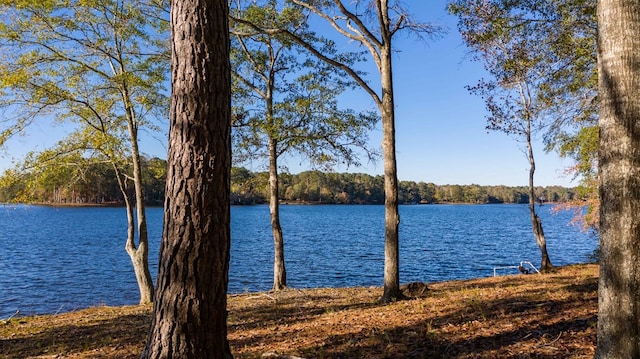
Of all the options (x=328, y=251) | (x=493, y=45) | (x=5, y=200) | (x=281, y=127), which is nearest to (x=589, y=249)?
(x=328, y=251)

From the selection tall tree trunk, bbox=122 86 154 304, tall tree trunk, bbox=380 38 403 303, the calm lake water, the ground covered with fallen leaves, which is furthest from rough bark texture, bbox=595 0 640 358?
the calm lake water

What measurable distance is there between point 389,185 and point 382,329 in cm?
326

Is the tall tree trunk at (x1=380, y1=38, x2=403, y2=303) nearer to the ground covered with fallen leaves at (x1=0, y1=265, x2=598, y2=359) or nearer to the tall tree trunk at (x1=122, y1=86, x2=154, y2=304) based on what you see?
the ground covered with fallen leaves at (x1=0, y1=265, x2=598, y2=359)

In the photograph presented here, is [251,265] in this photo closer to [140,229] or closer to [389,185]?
[140,229]

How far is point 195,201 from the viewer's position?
11.8ft

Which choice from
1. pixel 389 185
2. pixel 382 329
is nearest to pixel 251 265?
pixel 389 185

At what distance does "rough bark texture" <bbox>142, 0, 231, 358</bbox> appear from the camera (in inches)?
141

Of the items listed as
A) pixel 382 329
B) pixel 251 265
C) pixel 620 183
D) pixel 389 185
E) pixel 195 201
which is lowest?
pixel 251 265

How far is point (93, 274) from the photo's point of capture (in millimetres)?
23844

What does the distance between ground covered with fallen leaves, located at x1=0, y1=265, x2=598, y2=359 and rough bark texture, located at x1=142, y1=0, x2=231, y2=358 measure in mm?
2169

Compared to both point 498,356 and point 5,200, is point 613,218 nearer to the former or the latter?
point 498,356

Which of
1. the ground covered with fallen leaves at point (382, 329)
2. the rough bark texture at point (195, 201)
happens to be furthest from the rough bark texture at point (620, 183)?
the rough bark texture at point (195, 201)

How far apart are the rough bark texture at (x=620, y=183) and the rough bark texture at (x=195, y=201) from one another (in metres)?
3.24

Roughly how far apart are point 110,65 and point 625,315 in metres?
14.4
